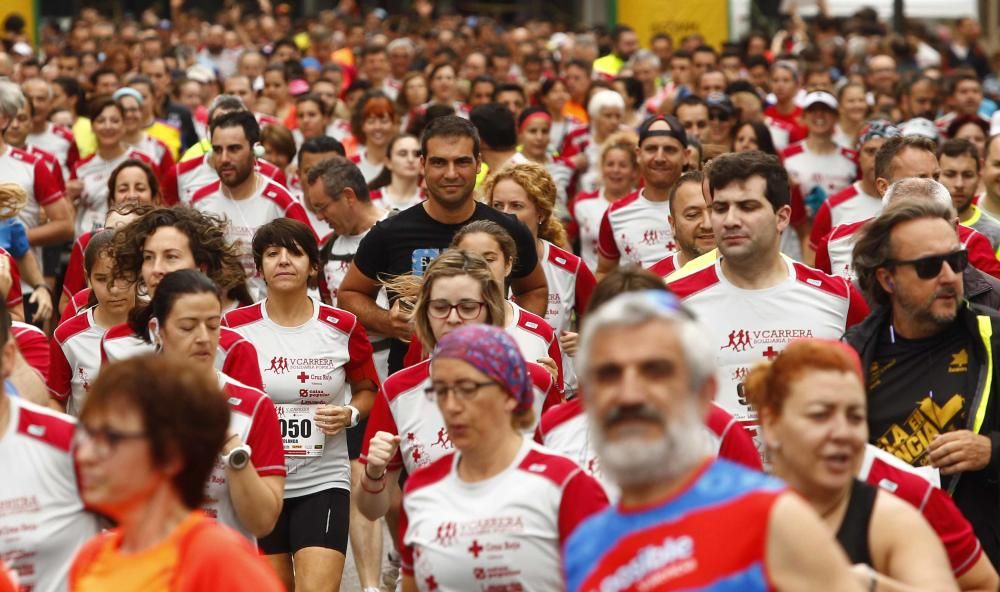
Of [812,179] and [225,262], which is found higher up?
[225,262]

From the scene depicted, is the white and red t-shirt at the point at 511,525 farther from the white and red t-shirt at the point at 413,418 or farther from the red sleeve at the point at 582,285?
the red sleeve at the point at 582,285

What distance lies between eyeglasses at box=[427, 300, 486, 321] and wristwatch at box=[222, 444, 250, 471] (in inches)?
42.6

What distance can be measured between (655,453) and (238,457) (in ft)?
8.72

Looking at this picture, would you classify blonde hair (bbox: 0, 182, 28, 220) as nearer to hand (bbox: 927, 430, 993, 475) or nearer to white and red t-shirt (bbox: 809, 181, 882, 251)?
white and red t-shirt (bbox: 809, 181, 882, 251)

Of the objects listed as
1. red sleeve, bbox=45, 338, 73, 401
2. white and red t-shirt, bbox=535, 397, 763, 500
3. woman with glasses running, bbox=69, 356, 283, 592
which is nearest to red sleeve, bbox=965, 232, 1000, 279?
white and red t-shirt, bbox=535, 397, 763, 500

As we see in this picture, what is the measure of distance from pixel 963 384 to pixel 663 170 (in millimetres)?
5197

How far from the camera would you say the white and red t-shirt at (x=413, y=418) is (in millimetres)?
6910

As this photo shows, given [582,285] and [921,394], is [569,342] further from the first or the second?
[921,394]

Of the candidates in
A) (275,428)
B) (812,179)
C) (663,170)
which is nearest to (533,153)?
(812,179)

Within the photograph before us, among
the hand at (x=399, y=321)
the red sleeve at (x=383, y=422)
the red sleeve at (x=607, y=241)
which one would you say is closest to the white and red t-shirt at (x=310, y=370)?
the hand at (x=399, y=321)

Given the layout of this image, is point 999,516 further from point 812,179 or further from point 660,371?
point 812,179

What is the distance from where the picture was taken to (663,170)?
36.8ft

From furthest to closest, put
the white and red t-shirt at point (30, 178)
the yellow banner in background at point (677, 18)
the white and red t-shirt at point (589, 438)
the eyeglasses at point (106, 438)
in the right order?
1. the yellow banner in background at point (677, 18)
2. the white and red t-shirt at point (30, 178)
3. the white and red t-shirt at point (589, 438)
4. the eyeglasses at point (106, 438)

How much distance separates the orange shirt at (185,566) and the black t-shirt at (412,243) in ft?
15.6
